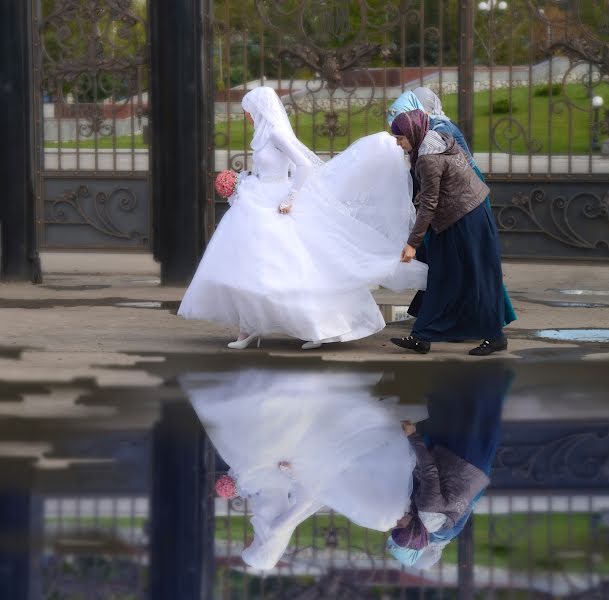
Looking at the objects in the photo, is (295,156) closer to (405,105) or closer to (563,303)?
(405,105)

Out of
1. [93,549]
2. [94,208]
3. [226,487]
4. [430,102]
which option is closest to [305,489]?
[226,487]

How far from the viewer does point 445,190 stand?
32.0ft

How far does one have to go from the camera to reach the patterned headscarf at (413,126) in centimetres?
962

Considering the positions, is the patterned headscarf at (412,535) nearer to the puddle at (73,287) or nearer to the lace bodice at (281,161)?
the lace bodice at (281,161)

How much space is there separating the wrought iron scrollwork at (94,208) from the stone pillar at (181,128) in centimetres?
102

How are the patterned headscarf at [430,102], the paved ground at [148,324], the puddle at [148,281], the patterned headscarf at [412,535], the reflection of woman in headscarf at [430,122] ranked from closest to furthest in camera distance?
the patterned headscarf at [412,535]
the paved ground at [148,324]
the reflection of woman in headscarf at [430,122]
the patterned headscarf at [430,102]
the puddle at [148,281]

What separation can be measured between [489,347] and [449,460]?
3.19 meters

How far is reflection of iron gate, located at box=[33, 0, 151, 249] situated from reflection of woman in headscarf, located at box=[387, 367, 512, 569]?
6272 millimetres

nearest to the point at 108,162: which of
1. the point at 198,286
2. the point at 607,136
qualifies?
the point at 607,136

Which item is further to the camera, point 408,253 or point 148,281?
point 148,281

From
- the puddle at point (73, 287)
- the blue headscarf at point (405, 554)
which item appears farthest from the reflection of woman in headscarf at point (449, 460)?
the puddle at point (73, 287)

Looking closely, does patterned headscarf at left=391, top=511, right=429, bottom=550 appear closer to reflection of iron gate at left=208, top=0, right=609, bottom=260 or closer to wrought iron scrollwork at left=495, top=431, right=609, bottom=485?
wrought iron scrollwork at left=495, top=431, right=609, bottom=485

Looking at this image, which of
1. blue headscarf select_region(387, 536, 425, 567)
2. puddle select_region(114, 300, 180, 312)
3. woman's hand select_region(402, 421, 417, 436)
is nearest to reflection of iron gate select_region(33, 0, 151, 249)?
puddle select_region(114, 300, 180, 312)

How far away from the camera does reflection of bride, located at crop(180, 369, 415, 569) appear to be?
579 centimetres
